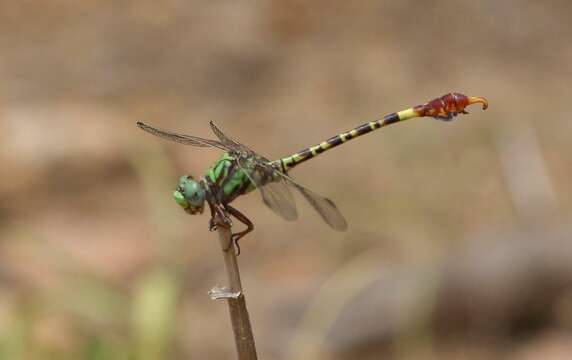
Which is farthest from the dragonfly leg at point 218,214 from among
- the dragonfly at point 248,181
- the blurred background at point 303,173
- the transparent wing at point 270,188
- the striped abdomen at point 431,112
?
the blurred background at point 303,173

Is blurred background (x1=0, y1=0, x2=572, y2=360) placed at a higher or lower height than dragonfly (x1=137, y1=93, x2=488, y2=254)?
higher

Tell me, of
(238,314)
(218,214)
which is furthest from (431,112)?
(238,314)

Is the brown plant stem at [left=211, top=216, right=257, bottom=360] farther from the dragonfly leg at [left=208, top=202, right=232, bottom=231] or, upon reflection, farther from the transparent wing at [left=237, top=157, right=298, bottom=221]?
the transparent wing at [left=237, top=157, right=298, bottom=221]

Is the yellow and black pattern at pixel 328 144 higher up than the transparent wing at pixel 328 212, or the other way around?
the yellow and black pattern at pixel 328 144

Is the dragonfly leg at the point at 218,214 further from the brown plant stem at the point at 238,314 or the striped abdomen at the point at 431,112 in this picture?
the striped abdomen at the point at 431,112

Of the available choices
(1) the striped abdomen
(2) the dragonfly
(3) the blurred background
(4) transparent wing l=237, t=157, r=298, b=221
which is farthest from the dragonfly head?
(3) the blurred background

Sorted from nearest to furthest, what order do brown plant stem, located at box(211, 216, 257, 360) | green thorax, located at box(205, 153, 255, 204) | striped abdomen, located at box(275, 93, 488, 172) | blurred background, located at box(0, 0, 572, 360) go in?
brown plant stem, located at box(211, 216, 257, 360) → green thorax, located at box(205, 153, 255, 204) → striped abdomen, located at box(275, 93, 488, 172) → blurred background, located at box(0, 0, 572, 360)

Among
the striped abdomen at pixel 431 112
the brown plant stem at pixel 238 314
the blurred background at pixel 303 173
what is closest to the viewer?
the brown plant stem at pixel 238 314

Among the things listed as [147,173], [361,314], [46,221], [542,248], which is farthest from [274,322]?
[46,221]
